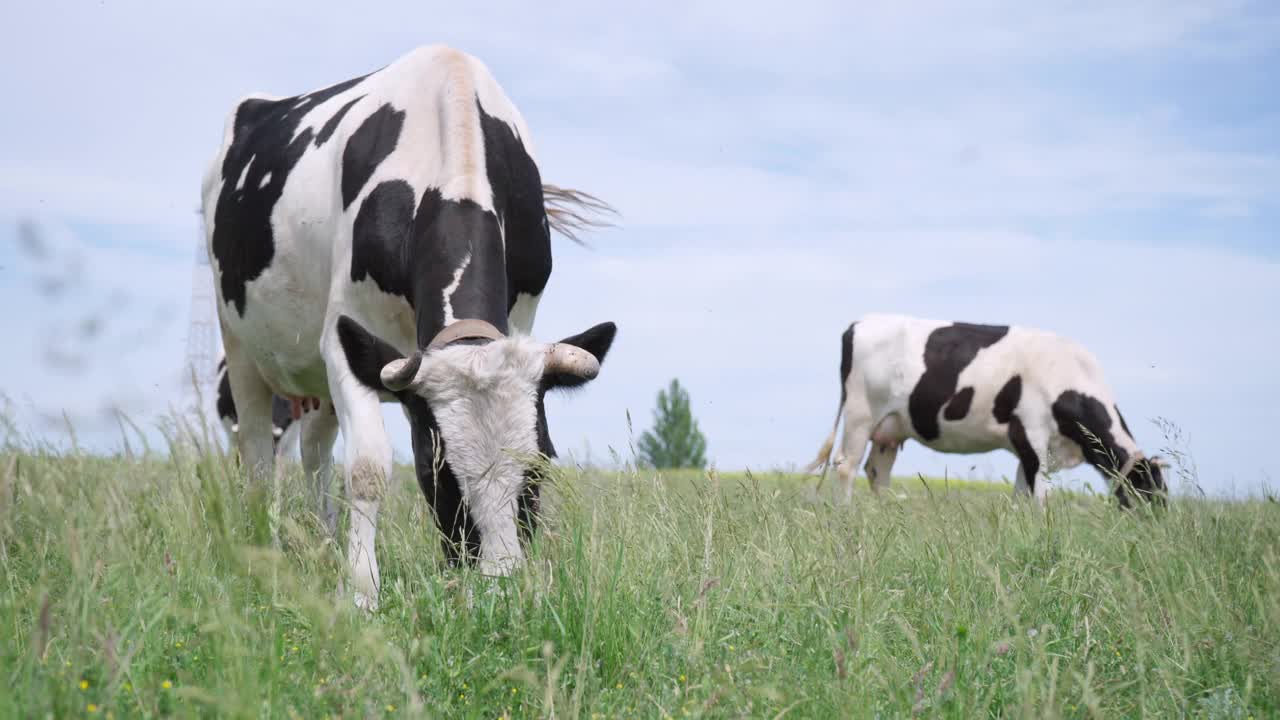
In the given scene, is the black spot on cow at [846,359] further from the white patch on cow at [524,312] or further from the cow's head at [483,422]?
the cow's head at [483,422]

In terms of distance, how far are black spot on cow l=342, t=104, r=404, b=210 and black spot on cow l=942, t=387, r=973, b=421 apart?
11.2 metres

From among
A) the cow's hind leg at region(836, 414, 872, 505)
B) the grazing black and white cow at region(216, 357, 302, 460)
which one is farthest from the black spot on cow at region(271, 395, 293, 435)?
the cow's hind leg at region(836, 414, 872, 505)

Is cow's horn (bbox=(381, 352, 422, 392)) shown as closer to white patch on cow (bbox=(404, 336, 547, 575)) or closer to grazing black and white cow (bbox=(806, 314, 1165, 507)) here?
white patch on cow (bbox=(404, 336, 547, 575))

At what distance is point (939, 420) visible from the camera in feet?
51.4

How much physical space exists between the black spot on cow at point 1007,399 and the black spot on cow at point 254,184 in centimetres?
1051

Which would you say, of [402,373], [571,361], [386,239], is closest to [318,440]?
[386,239]

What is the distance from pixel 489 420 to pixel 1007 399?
12.2 metres

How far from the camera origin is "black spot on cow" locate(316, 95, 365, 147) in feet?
22.9

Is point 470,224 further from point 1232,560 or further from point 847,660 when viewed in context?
point 1232,560

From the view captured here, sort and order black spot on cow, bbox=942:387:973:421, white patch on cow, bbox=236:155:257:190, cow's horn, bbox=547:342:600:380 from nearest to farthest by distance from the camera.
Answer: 1. cow's horn, bbox=547:342:600:380
2. white patch on cow, bbox=236:155:257:190
3. black spot on cow, bbox=942:387:973:421

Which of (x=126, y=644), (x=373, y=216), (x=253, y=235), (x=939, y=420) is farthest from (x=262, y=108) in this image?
(x=939, y=420)

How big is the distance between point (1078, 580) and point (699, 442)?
167 ft

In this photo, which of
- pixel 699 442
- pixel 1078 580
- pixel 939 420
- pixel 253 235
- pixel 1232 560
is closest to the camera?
pixel 1078 580

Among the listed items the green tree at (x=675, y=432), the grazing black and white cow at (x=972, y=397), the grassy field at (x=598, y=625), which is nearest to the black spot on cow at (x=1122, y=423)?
the grazing black and white cow at (x=972, y=397)
